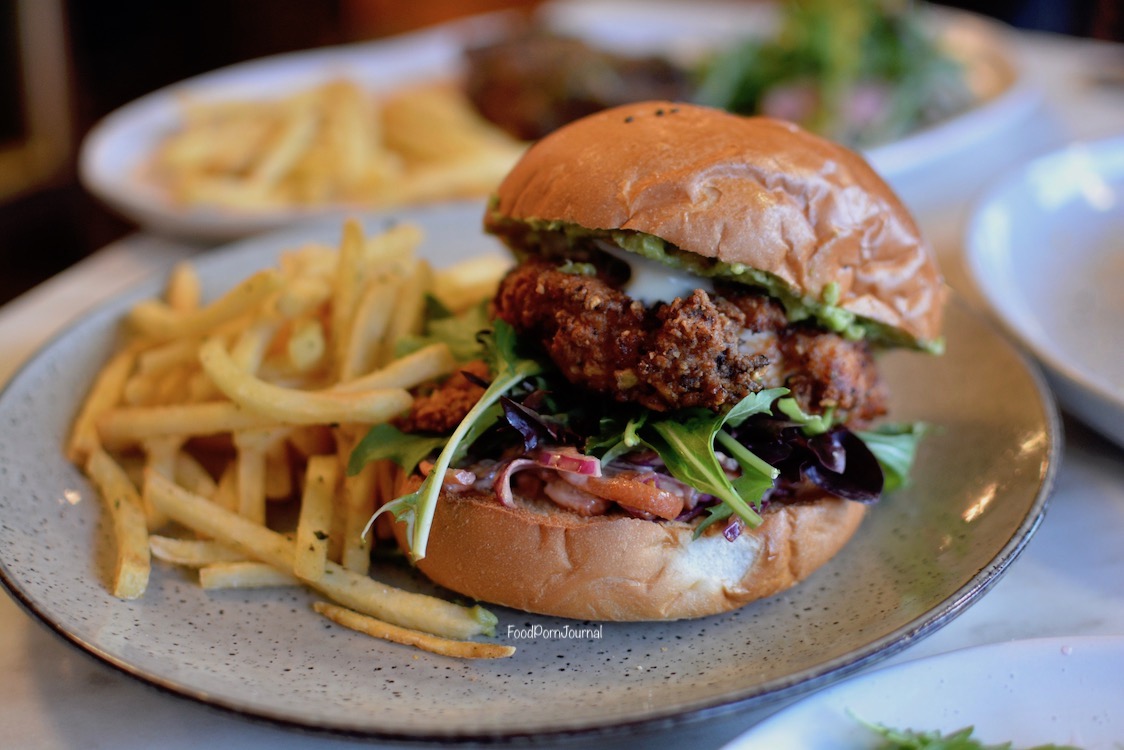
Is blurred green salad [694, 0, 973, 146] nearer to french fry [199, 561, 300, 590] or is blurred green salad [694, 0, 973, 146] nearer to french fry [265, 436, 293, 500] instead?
french fry [265, 436, 293, 500]

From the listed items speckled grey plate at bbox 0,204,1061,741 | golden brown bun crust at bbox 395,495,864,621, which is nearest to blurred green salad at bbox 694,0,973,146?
speckled grey plate at bbox 0,204,1061,741

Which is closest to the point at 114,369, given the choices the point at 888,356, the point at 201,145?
the point at 201,145

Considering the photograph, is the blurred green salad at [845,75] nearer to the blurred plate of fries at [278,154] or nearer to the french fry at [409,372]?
the blurred plate of fries at [278,154]

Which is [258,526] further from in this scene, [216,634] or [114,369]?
[114,369]

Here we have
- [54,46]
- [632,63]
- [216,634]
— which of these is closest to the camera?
[216,634]

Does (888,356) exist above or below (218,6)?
above

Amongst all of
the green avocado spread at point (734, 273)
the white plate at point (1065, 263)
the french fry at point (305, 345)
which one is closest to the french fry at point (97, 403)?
the french fry at point (305, 345)
